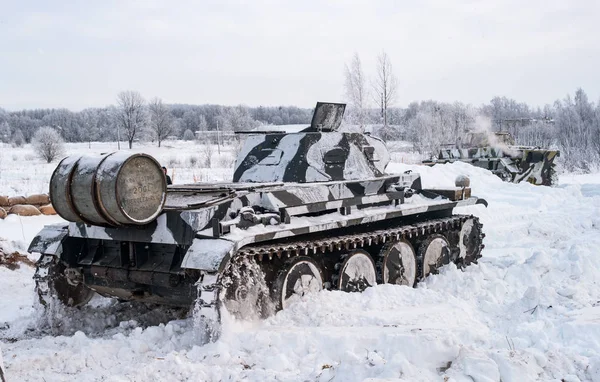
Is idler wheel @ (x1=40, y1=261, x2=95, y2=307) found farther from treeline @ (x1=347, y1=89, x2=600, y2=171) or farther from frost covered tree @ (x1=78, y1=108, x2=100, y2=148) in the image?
frost covered tree @ (x1=78, y1=108, x2=100, y2=148)

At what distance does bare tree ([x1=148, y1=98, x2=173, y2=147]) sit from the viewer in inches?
2121

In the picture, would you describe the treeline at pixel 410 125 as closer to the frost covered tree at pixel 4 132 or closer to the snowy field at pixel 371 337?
the frost covered tree at pixel 4 132

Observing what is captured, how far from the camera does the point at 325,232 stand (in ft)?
25.4

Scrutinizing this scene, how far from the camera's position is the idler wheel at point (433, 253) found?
30.5 ft

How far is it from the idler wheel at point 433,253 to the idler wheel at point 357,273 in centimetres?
123

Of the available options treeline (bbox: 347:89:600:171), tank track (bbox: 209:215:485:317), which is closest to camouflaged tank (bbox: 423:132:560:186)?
treeline (bbox: 347:89:600:171)

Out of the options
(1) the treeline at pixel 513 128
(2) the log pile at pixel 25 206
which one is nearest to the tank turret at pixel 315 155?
(2) the log pile at pixel 25 206

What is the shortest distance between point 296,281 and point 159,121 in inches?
1964

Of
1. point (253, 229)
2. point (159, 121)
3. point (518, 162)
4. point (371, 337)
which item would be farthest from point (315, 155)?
point (159, 121)

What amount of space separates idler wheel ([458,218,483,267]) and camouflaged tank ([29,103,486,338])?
0.51 meters

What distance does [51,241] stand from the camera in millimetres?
7355

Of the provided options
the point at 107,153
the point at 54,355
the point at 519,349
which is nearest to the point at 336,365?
the point at 519,349

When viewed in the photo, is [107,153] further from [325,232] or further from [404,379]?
[404,379]

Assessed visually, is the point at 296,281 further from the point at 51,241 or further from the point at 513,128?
the point at 513,128
